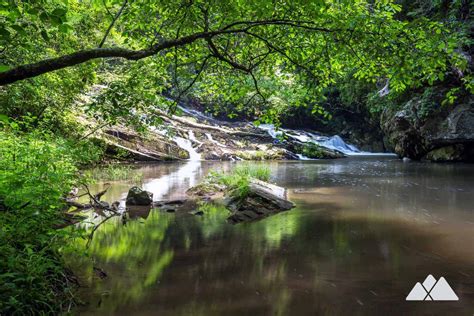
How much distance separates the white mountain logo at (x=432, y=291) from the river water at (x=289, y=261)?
3.1 inches

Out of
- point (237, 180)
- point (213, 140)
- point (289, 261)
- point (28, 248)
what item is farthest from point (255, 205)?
point (213, 140)

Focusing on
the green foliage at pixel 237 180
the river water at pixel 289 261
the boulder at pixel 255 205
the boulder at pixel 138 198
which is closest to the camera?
the river water at pixel 289 261

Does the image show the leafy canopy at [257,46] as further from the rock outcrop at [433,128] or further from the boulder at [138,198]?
the rock outcrop at [433,128]

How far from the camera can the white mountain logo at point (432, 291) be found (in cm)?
482

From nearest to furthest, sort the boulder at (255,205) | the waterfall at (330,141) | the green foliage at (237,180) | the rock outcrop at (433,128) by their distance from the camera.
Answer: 1. the boulder at (255,205)
2. the green foliage at (237,180)
3. the rock outcrop at (433,128)
4. the waterfall at (330,141)

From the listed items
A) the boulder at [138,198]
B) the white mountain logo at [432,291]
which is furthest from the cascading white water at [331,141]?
the white mountain logo at [432,291]

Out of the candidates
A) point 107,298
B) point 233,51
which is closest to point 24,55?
point 233,51

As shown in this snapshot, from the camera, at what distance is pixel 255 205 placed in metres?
9.94

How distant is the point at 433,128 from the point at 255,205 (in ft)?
64.7

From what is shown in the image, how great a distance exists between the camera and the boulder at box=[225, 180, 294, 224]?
9306 millimetres

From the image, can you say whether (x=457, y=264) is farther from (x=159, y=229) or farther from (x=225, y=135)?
(x=225, y=135)

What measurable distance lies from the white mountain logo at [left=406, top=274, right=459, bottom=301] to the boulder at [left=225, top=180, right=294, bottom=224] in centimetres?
454

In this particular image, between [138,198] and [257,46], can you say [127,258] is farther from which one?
[138,198]

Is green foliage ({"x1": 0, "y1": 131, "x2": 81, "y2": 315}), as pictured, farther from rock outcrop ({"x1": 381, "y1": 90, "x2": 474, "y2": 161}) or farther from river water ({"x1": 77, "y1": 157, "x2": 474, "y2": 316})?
rock outcrop ({"x1": 381, "y1": 90, "x2": 474, "y2": 161})
